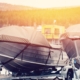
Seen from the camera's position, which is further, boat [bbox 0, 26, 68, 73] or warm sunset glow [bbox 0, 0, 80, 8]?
warm sunset glow [bbox 0, 0, 80, 8]

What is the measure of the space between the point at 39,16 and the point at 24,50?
881 millimetres

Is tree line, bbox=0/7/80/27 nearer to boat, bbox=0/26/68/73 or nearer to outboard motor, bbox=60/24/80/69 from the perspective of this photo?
outboard motor, bbox=60/24/80/69

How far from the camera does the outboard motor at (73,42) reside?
12.8ft

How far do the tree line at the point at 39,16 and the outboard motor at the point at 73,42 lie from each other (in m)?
0.16

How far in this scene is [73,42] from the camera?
13.3ft

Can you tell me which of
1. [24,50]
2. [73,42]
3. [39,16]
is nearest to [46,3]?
[39,16]

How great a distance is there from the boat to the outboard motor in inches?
18.0

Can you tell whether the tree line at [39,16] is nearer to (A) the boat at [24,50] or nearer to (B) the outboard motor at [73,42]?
(B) the outboard motor at [73,42]

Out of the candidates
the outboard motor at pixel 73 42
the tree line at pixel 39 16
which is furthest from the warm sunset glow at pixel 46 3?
the outboard motor at pixel 73 42

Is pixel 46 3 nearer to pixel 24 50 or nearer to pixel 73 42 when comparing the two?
pixel 73 42

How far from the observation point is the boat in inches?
128

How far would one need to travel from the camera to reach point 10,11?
12.7ft

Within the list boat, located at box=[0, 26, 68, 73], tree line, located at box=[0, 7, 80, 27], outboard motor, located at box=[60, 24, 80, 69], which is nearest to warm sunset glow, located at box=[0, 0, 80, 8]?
tree line, located at box=[0, 7, 80, 27]

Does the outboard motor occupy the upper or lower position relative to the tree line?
lower
